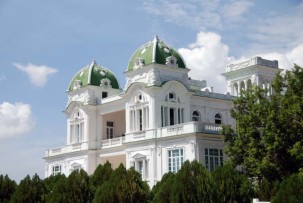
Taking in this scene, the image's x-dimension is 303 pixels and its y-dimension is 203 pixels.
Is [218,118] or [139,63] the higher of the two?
[139,63]

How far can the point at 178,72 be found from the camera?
46.5 metres

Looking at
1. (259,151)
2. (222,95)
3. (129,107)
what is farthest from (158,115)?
(259,151)

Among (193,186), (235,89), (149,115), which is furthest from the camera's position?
(235,89)

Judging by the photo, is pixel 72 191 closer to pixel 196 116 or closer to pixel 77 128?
pixel 196 116

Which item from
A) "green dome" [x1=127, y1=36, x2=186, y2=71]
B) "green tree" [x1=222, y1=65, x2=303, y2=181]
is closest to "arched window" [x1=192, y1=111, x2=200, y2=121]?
"green dome" [x1=127, y1=36, x2=186, y2=71]

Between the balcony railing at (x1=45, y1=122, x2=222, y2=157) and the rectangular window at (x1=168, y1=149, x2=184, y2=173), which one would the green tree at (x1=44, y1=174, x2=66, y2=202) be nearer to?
the rectangular window at (x1=168, y1=149, x2=184, y2=173)

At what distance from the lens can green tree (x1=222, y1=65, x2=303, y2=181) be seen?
3188 centimetres

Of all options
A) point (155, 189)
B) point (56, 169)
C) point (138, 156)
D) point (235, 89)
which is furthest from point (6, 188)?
point (235, 89)

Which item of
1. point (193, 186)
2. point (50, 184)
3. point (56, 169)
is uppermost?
point (56, 169)

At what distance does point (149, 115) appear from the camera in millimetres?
44500

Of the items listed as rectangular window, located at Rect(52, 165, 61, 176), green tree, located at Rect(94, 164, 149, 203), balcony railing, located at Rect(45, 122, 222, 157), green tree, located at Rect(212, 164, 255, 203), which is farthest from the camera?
rectangular window, located at Rect(52, 165, 61, 176)

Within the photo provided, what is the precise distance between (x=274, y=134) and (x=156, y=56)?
53.6ft

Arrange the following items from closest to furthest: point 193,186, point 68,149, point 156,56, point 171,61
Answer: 1. point 193,186
2. point 156,56
3. point 171,61
4. point 68,149

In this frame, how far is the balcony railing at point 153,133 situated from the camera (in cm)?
3984
